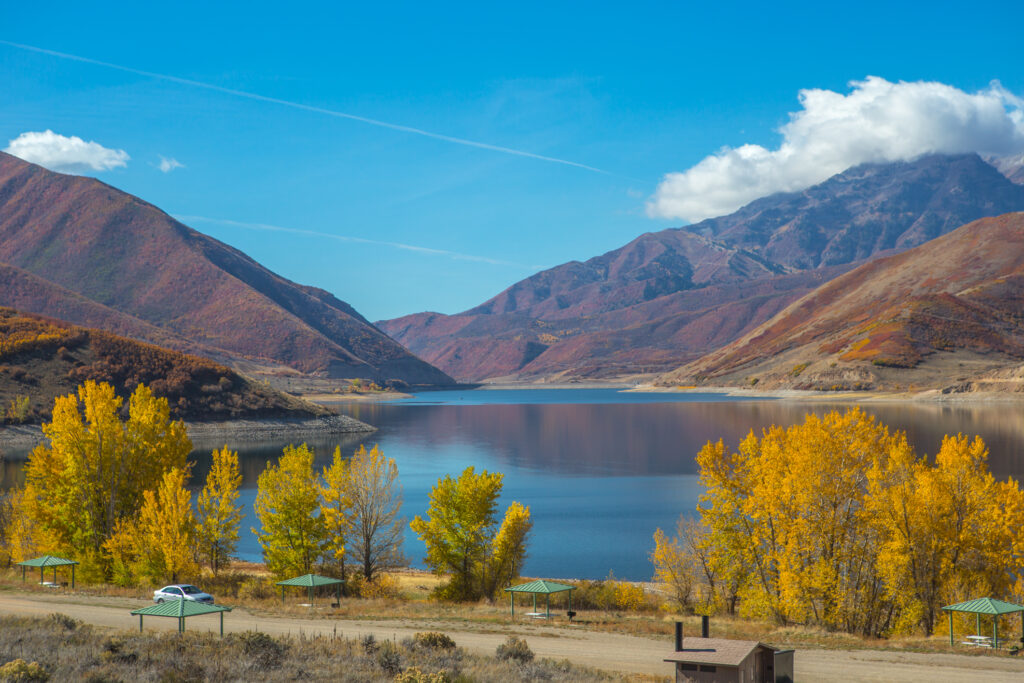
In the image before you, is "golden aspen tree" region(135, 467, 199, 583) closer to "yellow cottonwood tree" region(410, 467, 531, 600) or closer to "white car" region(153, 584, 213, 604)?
"white car" region(153, 584, 213, 604)

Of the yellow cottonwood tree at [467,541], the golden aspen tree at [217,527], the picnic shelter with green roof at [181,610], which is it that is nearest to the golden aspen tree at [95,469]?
the golden aspen tree at [217,527]

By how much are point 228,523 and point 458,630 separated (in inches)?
864

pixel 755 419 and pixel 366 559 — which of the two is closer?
pixel 366 559

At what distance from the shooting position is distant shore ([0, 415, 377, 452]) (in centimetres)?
12788

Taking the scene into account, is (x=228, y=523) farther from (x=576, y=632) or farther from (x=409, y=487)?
(x=409, y=487)

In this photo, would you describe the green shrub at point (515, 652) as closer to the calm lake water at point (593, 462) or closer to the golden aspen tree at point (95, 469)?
the calm lake water at point (593, 462)

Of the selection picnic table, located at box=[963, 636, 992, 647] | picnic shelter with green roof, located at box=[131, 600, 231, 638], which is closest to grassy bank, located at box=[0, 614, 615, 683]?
picnic shelter with green roof, located at box=[131, 600, 231, 638]

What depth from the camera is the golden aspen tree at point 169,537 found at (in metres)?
46.0

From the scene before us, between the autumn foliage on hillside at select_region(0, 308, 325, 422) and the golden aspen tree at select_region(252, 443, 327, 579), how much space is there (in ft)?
346

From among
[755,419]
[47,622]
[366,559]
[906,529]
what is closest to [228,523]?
[366,559]

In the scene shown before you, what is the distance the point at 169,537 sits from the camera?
46.6 meters

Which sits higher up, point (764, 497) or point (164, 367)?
point (164, 367)

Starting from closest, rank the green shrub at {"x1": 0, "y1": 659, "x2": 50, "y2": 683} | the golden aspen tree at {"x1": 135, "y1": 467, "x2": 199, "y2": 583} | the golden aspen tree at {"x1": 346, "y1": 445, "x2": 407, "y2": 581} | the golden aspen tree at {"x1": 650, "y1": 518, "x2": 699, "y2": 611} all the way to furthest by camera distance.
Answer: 1. the green shrub at {"x1": 0, "y1": 659, "x2": 50, "y2": 683}
2. the golden aspen tree at {"x1": 650, "y1": 518, "x2": 699, "y2": 611}
3. the golden aspen tree at {"x1": 135, "y1": 467, "x2": 199, "y2": 583}
4. the golden aspen tree at {"x1": 346, "y1": 445, "x2": 407, "y2": 581}

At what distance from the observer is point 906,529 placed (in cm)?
4003
